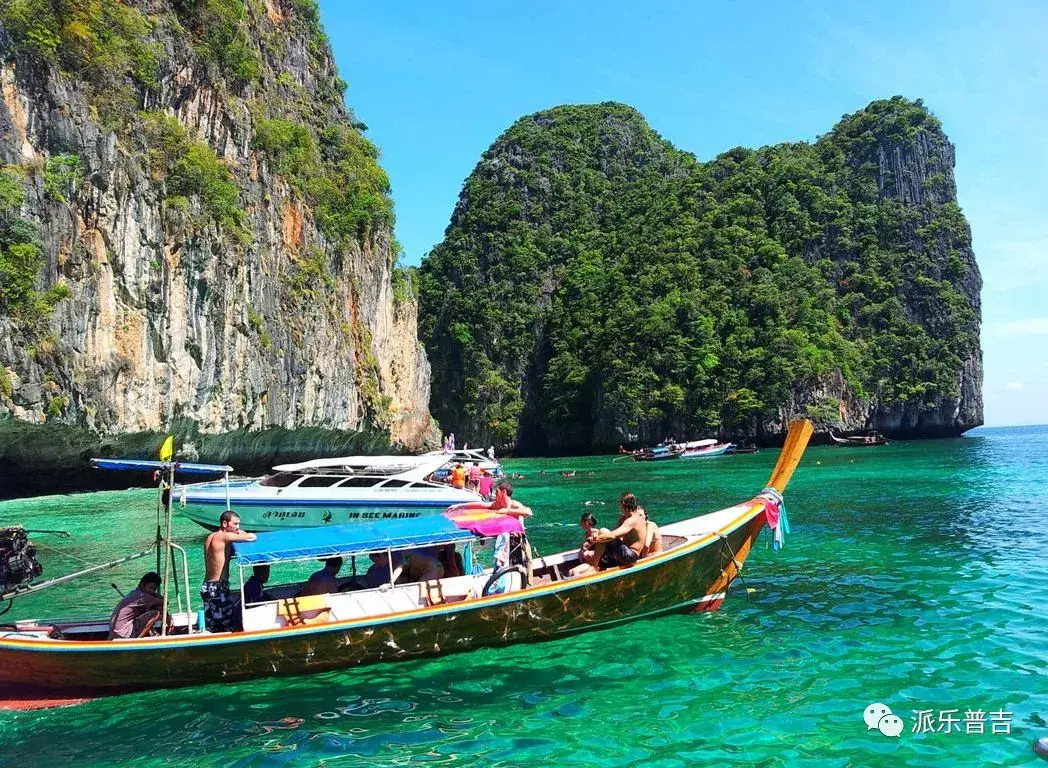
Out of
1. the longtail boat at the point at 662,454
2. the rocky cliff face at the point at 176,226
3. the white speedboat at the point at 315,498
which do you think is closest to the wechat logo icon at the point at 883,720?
the white speedboat at the point at 315,498

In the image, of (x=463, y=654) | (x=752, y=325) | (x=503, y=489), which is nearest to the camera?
(x=463, y=654)

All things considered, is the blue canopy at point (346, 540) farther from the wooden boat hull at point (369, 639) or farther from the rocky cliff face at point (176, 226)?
the rocky cliff face at point (176, 226)

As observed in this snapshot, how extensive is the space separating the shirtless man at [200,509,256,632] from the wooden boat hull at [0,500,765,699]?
1.74 ft

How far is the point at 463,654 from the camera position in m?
8.39

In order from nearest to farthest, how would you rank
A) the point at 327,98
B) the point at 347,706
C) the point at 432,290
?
the point at 347,706
the point at 327,98
the point at 432,290

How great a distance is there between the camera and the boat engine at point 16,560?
12398 millimetres

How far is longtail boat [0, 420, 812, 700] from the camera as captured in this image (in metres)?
7.44

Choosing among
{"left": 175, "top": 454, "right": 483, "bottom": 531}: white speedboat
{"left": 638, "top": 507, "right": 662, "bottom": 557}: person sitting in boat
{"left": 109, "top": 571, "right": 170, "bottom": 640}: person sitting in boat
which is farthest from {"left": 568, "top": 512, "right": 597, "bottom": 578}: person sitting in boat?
{"left": 175, "top": 454, "right": 483, "bottom": 531}: white speedboat

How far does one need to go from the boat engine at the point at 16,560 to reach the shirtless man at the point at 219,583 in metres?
6.67

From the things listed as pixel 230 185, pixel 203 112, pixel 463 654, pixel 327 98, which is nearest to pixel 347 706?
pixel 463 654

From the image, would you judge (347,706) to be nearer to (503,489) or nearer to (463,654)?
(463,654)

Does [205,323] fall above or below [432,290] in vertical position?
below

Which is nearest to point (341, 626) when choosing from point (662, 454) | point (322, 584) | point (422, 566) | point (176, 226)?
point (322, 584)

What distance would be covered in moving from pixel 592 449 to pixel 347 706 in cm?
6919
